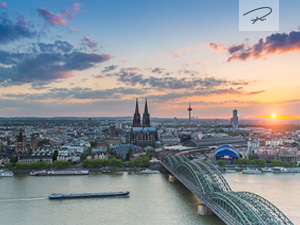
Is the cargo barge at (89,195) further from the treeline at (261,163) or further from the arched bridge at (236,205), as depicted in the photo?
the treeline at (261,163)

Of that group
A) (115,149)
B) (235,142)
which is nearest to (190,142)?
(235,142)

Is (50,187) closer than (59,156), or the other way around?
(50,187)

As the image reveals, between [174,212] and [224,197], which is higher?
[224,197]

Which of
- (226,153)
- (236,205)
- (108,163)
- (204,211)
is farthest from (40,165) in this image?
(236,205)

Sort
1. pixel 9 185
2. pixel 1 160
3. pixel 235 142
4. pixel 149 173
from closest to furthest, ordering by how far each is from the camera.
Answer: pixel 9 185
pixel 149 173
pixel 1 160
pixel 235 142

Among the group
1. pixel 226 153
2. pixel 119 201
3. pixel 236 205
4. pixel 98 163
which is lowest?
pixel 119 201

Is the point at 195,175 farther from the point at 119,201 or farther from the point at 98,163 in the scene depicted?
the point at 98,163

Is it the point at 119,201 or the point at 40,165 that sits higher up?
the point at 40,165

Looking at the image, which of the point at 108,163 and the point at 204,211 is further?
the point at 108,163

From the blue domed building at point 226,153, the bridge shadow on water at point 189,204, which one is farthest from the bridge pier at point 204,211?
the blue domed building at point 226,153

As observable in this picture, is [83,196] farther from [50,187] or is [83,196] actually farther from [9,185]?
[9,185]
